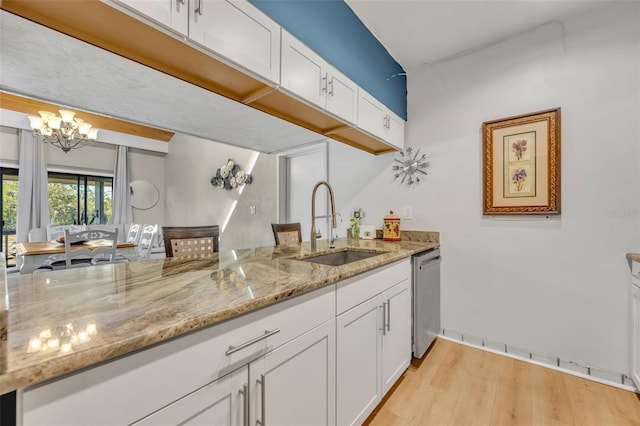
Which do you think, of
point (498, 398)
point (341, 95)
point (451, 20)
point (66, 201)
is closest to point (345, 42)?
point (341, 95)

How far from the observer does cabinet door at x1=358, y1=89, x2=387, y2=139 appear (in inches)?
80.6

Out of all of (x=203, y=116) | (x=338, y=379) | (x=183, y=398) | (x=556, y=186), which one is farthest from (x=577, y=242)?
(x=203, y=116)

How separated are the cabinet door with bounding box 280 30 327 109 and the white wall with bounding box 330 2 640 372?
1.34 meters

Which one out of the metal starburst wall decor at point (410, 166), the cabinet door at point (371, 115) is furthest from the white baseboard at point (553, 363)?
the cabinet door at point (371, 115)

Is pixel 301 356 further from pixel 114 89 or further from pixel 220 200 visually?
pixel 220 200

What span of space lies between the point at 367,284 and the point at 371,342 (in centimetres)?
32

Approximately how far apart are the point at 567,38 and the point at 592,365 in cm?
235

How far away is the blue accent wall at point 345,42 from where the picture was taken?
150 cm

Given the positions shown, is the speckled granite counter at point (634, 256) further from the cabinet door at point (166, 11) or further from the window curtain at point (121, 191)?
the window curtain at point (121, 191)

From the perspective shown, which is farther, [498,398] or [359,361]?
[498,398]

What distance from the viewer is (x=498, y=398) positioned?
1.63 meters

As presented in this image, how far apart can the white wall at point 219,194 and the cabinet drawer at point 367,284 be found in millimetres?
2487

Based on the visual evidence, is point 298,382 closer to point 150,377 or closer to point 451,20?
point 150,377

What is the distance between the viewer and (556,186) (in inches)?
75.5
